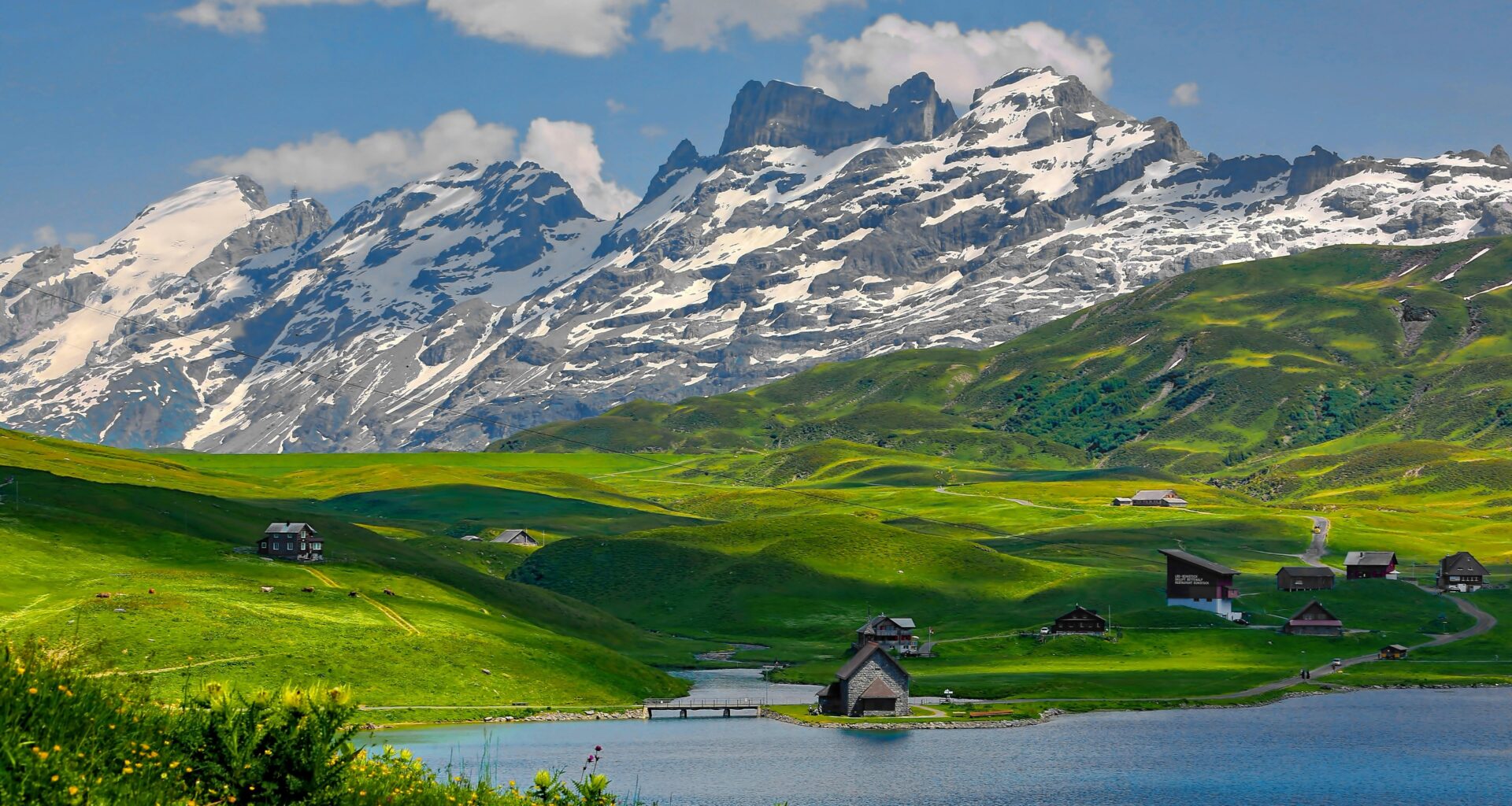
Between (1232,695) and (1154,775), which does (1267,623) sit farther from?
(1154,775)

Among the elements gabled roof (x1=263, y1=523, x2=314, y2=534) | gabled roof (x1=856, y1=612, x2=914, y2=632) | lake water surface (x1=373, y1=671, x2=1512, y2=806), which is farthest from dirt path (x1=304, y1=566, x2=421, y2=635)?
gabled roof (x1=856, y1=612, x2=914, y2=632)

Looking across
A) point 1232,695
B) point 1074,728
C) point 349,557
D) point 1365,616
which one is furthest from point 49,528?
point 1365,616

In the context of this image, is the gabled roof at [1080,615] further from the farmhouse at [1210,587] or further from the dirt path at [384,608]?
the dirt path at [384,608]

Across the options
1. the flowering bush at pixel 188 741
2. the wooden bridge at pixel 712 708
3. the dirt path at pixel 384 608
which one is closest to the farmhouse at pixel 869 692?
the wooden bridge at pixel 712 708

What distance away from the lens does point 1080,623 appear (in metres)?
183

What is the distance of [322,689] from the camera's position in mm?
27562

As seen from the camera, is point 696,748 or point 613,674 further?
point 613,674

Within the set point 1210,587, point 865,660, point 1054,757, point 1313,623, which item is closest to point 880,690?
point 865,660

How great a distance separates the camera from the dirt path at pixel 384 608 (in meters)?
141

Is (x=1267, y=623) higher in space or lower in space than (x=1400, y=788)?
higher

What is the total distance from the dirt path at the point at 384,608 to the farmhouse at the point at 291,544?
6.20 m

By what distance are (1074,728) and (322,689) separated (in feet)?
357

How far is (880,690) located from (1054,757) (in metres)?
23.9

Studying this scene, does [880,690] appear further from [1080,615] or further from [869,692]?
[1080,615]
